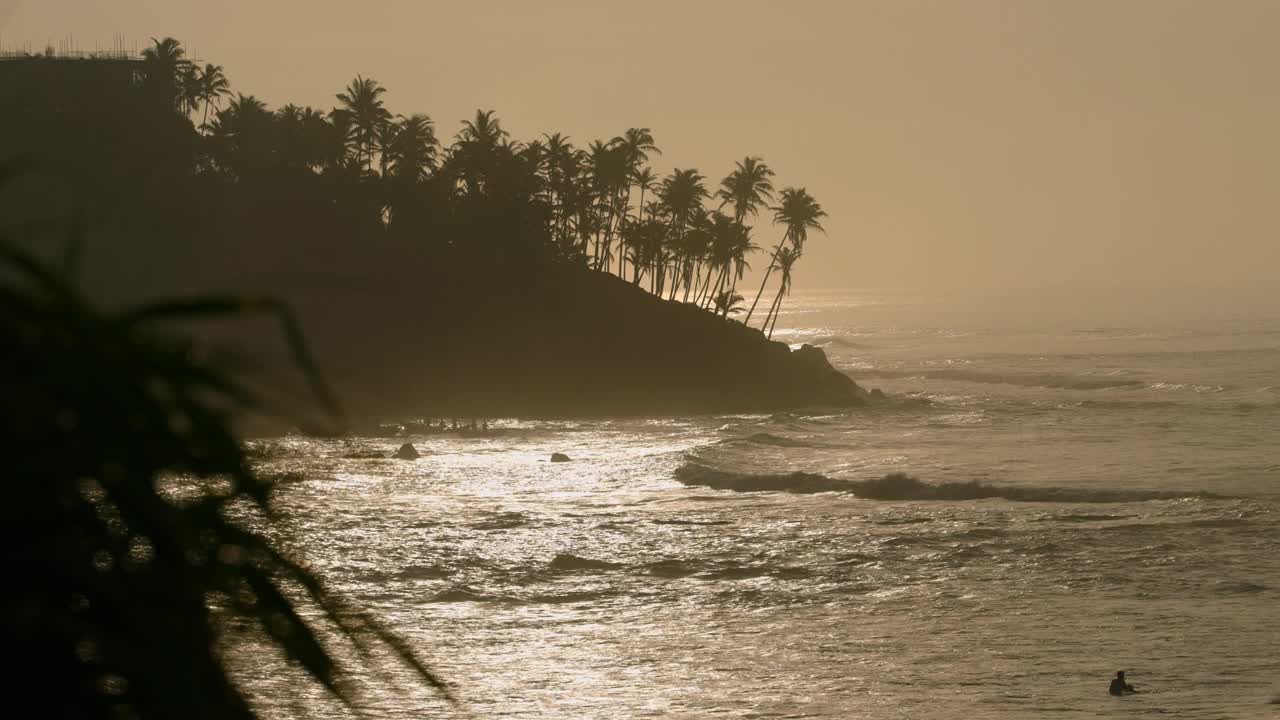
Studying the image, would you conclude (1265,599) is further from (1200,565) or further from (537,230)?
(537,230)

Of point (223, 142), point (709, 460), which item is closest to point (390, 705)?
point (709, 460)

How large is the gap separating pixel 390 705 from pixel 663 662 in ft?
15.6

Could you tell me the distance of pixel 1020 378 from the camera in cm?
10112

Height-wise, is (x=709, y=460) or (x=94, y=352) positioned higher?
(x=94, y=352)

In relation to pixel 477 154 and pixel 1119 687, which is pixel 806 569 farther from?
pixel 477 154

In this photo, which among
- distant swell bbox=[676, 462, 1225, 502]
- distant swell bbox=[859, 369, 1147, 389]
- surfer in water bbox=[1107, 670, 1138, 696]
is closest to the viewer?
surfer in water bbox=[1107, 670, 1138, 696]

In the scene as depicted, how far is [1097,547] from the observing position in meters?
32.8

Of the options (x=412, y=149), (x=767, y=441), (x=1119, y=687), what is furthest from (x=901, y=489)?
(x=412, y=149)

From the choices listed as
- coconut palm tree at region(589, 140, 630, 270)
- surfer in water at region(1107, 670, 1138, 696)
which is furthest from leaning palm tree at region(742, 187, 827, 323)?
surfer in water at region(1107, 670, 1138, 696)

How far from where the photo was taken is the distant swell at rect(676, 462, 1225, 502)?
41844 mm

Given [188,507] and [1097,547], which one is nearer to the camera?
[188,507]

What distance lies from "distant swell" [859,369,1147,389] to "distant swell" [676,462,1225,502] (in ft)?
170

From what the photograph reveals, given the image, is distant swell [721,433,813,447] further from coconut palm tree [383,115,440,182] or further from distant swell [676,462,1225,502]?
coconut palm tree [383,115,440,182]

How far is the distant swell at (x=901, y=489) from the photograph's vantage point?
41.8 meters
